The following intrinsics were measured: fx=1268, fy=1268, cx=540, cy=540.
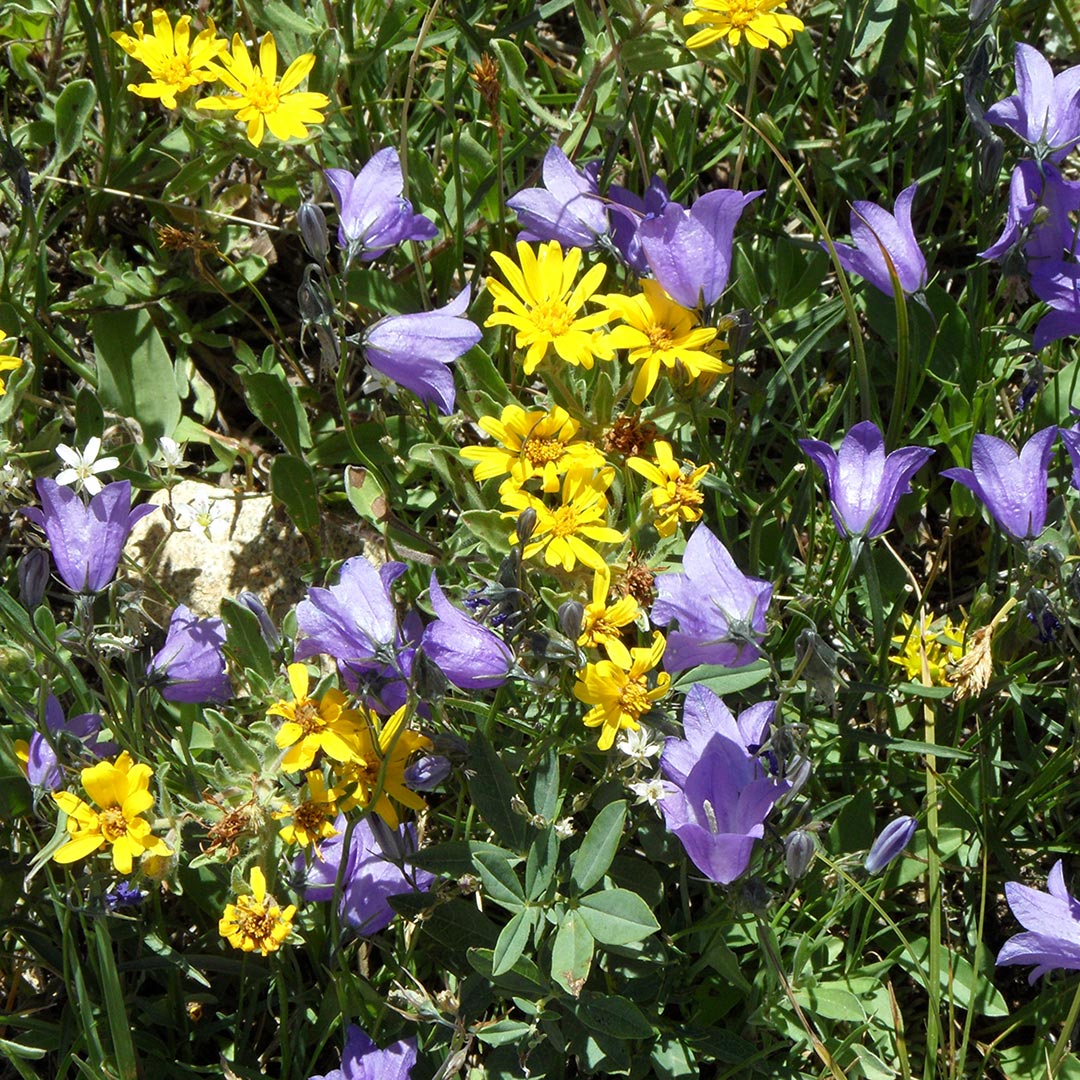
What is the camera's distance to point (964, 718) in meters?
3.23

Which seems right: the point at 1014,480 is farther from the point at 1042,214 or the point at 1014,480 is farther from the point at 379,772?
the point at 379,772

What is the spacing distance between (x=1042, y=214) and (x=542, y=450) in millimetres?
1437

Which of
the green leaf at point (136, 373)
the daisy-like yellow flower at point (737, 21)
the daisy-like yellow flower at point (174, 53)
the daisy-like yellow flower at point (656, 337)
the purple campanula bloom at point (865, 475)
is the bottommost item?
the green leaf at point (136, 373)

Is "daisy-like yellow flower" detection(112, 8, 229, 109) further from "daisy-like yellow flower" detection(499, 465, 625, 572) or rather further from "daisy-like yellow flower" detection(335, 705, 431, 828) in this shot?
"daisy-like yellow flower" detection(335, 705, 431, 828)

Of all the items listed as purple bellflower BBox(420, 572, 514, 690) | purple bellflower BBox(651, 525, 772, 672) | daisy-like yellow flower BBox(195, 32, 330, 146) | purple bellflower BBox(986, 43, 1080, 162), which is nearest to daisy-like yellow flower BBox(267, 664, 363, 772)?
purple bellflower BBox(420, 572, 514, 690)

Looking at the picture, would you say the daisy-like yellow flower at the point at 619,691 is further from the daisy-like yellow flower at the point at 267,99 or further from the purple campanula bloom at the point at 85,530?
the daisy-like yellow flower at the point at 267,99

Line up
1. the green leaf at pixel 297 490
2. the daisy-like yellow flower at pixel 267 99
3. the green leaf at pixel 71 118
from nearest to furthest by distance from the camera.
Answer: the daisy-like yellow flower at pixel 267 99 → the green leaf at pixel 297 490 → the green leaf at pixel 71 118

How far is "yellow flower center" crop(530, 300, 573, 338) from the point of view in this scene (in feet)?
9.13

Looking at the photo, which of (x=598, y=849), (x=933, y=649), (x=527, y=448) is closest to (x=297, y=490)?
(x=527, y=448)

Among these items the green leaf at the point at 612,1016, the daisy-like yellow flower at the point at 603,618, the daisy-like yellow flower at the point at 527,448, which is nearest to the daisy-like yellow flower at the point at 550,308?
the daisy-like yellow flower at the point at 527,448

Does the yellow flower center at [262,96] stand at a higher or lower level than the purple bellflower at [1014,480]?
higher

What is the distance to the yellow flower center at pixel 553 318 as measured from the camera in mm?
2783

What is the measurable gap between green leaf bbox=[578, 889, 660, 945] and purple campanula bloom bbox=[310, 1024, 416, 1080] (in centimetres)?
49

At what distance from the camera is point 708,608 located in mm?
2686
